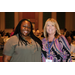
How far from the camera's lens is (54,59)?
171 cm

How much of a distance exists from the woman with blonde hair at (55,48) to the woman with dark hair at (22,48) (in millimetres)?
190

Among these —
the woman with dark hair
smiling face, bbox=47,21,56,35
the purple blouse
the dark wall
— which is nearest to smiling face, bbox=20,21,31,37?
the woman with dark hair

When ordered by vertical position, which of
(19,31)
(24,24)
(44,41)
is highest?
(24,24)

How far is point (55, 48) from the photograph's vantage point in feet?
5.62

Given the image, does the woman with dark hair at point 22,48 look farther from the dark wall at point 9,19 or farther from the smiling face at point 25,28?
the dark wall at point 9,19

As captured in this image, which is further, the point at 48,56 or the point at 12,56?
the point at 48,56

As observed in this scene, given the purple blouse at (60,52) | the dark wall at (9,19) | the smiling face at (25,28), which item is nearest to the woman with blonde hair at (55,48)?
the purple blouse at (60,52)

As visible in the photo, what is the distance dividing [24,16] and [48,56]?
10.2m

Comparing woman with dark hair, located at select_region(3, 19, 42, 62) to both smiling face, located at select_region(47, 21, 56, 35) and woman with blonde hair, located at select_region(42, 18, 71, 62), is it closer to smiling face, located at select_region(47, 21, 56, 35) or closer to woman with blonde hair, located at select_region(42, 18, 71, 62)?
woman with blonde hair, located at select_region(42, 18, 71, 62)

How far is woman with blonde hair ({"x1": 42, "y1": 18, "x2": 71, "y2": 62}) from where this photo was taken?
5.60 feet

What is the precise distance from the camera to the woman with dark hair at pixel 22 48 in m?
1.51
